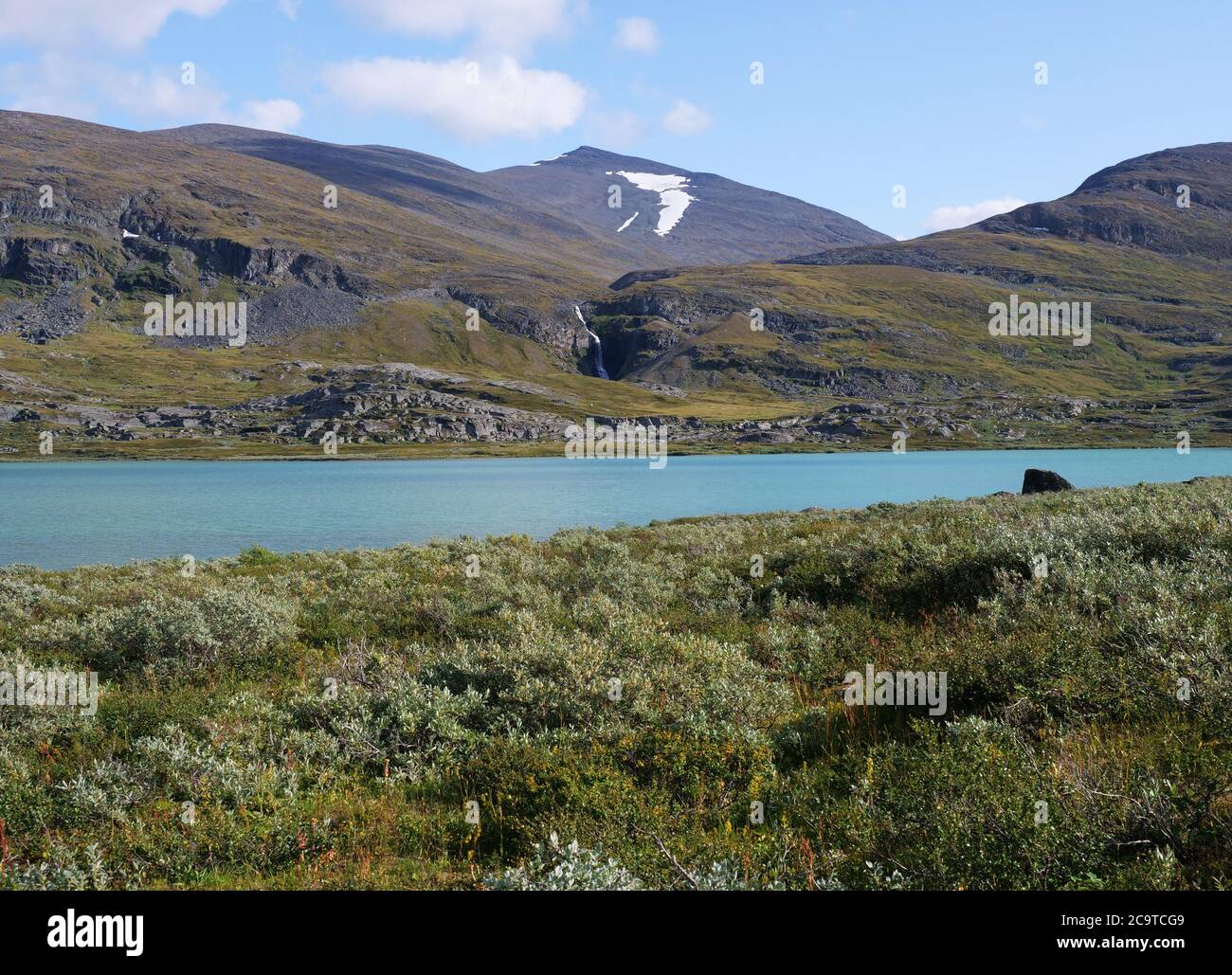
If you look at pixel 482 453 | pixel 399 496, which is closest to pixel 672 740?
pixel 399 496

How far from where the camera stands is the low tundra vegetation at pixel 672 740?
5.64 metres

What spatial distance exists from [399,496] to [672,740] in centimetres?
7702

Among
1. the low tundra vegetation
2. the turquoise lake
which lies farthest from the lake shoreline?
the low tundra vegetation

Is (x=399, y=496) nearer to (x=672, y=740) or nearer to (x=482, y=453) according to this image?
(x=672, y=740)

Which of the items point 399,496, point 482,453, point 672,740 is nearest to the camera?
point 672,740

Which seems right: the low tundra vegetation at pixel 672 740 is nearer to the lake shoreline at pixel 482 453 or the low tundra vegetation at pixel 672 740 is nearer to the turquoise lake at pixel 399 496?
the turquoise lake at pixel 399 496

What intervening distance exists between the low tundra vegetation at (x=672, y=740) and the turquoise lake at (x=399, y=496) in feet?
92.8

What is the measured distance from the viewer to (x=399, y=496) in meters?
81.5

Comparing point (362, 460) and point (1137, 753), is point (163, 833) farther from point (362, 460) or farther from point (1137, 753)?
point (362, 460)

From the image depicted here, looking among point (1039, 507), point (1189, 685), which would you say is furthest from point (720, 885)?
point (1039, 507)

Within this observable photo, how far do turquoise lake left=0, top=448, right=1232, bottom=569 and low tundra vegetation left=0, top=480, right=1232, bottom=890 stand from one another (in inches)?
1113

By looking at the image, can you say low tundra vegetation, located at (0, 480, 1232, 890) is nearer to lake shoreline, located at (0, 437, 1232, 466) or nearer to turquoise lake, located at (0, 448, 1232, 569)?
turquoise lake, located at (0, 448, 1232, 569)

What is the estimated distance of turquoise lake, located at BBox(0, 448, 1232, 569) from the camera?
5081 centimetres

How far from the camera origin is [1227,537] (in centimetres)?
1356
